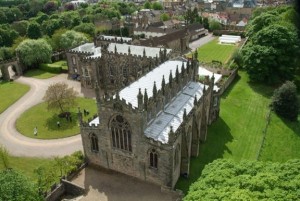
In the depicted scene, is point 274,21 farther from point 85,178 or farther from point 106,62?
point 85,178

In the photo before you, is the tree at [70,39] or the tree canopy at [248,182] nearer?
the tree canopy at [248,182]

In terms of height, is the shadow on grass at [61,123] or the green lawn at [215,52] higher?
the green lawn at [215,52]

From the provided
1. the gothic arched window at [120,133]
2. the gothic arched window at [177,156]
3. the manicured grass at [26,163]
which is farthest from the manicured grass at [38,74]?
the gothic arched window at [177,156]

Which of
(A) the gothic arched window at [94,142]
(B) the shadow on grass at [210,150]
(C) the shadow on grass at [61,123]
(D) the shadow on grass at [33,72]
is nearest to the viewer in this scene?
(B) the shadow on grass at [210,150]

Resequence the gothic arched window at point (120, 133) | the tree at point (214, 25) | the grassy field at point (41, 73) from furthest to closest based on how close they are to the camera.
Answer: the tree at point (214, 25) < the grassy field at point (41, 73) < the gothic arched window at point (120, 133)

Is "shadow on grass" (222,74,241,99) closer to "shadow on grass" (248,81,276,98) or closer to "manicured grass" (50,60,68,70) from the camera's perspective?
"shadow on grass" (248,81,276,98)

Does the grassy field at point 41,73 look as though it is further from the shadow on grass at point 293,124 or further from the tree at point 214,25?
the tree at point 214,25

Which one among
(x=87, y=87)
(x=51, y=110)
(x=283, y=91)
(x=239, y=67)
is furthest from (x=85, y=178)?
(x=239, y=67)

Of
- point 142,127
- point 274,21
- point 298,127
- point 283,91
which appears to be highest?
point 274,21
